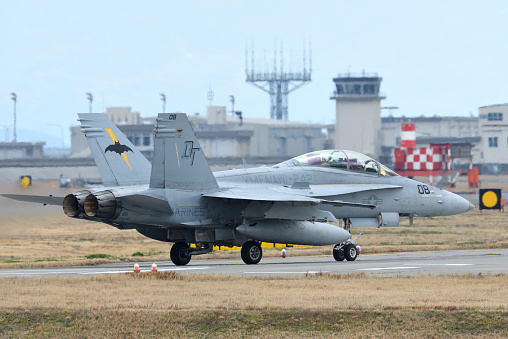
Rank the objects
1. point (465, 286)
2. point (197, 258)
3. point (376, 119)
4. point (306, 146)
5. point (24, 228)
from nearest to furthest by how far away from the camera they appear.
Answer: point (465, 286), point (24, 228), point (197, 258), point (376, 119), point (306, 146)

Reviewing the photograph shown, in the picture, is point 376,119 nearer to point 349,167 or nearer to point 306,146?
point 306,146

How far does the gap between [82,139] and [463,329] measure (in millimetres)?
133303

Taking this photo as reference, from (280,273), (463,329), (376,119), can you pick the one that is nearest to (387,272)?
(280,273)

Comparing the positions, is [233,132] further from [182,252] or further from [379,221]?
[182,252]

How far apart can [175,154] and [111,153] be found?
3.89 meters

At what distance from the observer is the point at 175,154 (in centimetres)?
2280

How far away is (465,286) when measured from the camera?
1738cm

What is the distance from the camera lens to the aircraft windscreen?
26.7 metres

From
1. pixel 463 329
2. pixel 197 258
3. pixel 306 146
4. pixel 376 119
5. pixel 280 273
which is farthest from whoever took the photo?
pixel 306 146

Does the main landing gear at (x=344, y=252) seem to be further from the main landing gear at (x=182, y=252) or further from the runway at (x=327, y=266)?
the main landing gear at (x=182, y=252)

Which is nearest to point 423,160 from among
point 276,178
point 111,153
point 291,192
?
point 276,178

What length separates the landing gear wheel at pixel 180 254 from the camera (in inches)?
982

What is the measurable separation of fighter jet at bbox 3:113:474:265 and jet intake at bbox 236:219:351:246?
0.09 ft

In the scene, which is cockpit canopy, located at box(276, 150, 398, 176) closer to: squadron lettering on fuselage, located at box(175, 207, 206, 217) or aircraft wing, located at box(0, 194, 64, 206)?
squadron lettering on fuselage, located at box(175, 207, 206, 217)
